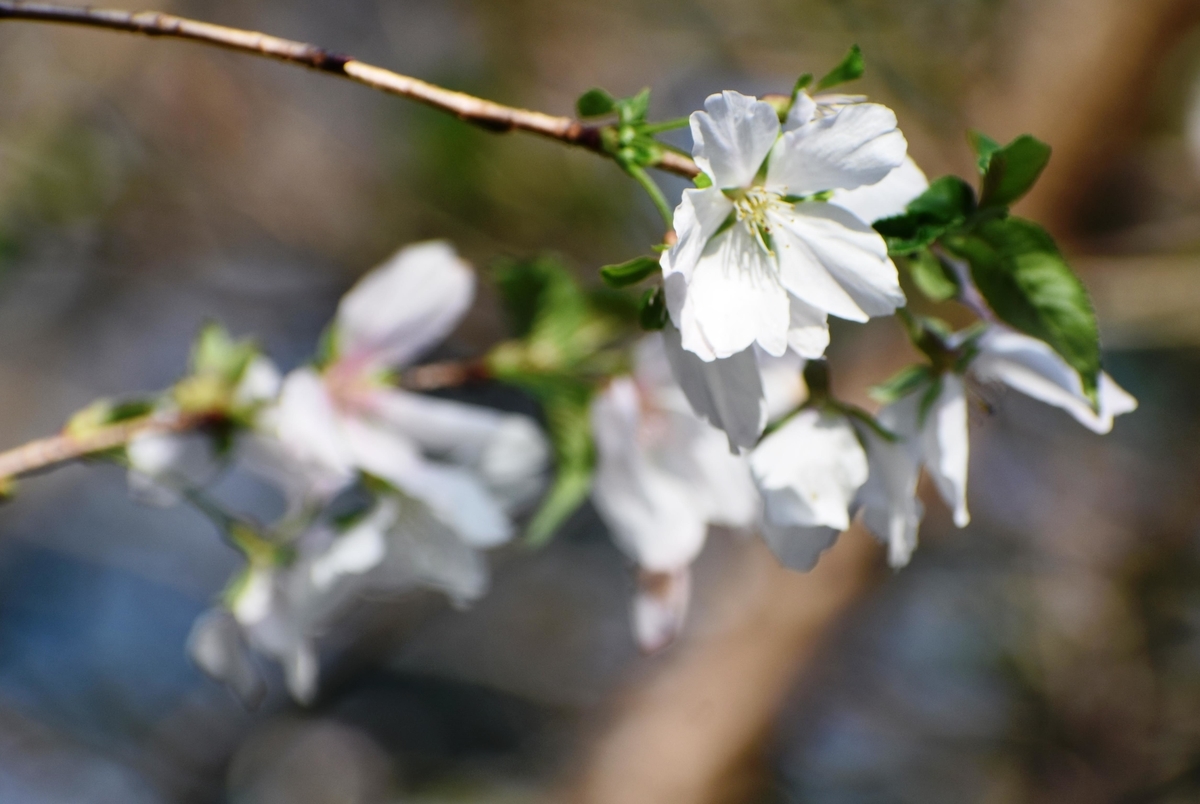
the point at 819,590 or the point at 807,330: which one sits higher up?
the point at 807,330

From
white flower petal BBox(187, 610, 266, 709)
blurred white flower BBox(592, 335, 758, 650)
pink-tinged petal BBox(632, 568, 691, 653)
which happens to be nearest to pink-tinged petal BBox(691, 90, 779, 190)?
blurred white flower BBox(592, 335, 758, 650)

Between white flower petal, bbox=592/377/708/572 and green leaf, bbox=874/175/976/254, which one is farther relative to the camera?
white flower petal, bbox=592/377/708/572

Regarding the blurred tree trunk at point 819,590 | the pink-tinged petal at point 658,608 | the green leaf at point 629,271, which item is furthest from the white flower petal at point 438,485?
the blurred tree trunk at point 819,590

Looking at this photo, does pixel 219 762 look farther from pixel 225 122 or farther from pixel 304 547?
pixel 304 547

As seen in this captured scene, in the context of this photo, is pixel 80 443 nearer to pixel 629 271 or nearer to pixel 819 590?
Result: pixel 629 271

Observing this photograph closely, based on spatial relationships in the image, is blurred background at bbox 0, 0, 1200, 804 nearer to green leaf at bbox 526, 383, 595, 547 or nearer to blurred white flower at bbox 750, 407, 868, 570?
green leaf at bbox 526, 383, 595, 547

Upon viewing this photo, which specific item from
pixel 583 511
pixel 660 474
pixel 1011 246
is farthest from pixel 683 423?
pixel 583 511
